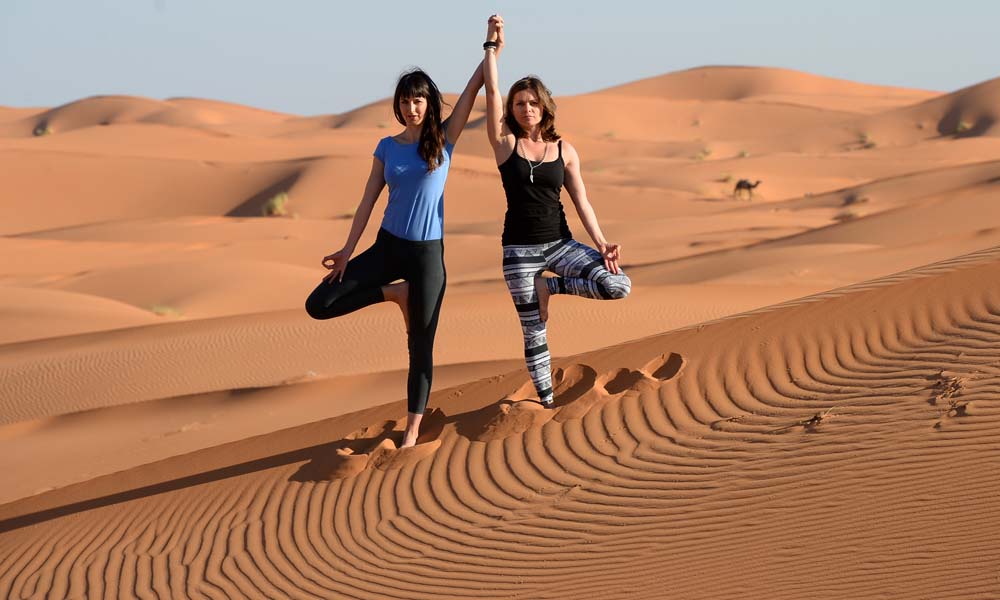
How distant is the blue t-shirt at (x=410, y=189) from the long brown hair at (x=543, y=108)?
41 centimetres

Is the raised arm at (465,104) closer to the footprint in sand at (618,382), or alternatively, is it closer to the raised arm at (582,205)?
the raised arm at (582,205)

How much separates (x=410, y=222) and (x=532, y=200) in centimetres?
68

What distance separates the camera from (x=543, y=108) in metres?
6.09

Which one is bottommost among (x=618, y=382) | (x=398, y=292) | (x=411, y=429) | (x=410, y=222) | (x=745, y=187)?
(x=411, y=429)

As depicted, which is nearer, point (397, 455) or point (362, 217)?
point (362, 217)

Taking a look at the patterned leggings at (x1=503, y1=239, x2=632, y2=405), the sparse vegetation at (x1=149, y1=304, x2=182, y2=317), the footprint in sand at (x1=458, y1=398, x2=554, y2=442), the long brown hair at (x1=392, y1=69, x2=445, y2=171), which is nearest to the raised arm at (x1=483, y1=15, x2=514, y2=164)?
the long brown hair at (x1=392, y1=69, x2=445, y2=171)

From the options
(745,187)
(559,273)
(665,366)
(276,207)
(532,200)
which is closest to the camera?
(532,200)

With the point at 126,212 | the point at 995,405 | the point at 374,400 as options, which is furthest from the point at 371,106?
the point at 995,405

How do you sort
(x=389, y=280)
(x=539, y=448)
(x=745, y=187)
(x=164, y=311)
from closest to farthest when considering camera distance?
(x=389, y=280) < (x=539, y=448) < (x=164, y=311) < (x=745, y=187)

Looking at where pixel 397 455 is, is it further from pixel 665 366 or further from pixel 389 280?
pixel 665 366

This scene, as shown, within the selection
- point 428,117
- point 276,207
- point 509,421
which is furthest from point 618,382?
point 276,207

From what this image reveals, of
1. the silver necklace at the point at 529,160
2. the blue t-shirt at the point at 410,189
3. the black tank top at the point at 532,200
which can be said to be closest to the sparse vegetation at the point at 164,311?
the blue t-shirt at the point at 410,189

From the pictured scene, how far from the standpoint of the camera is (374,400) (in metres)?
11.5

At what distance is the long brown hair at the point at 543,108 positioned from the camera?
6055mm
